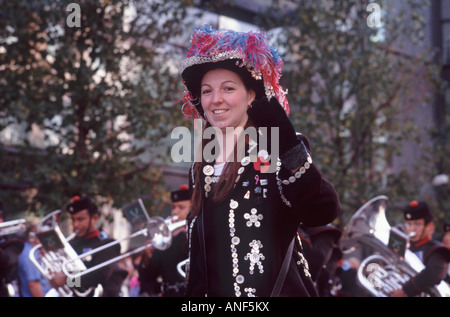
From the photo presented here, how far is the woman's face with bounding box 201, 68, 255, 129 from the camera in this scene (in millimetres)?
2904

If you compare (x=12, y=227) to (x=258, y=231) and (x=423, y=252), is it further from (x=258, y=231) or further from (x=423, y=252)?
(x=258, y=231)

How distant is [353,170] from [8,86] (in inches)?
274

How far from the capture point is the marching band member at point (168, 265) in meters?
7.90

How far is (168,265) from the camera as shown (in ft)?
26.5

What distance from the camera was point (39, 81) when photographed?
9656 mm

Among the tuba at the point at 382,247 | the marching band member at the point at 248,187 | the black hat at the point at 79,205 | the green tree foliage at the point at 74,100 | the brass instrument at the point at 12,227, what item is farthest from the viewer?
the green tree foliage at the point at 74,100

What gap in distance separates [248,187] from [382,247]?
561cm

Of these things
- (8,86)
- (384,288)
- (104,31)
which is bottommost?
(384,288)

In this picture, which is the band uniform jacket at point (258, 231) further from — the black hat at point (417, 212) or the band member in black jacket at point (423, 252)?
the black hat at point (417, 212)

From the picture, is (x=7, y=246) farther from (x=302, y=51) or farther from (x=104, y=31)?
(x=302, y=51)

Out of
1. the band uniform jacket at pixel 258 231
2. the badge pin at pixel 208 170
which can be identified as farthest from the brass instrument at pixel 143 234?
the band uniform jacket at pixel 258 231

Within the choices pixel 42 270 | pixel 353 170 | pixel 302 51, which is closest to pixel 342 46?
pixel 302 51

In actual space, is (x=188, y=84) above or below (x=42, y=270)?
above

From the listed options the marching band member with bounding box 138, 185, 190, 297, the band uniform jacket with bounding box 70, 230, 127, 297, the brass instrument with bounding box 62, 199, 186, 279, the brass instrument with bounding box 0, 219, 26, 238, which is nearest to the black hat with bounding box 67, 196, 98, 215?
the band uniform jacket with bounding box 70, 230, 127, 297
